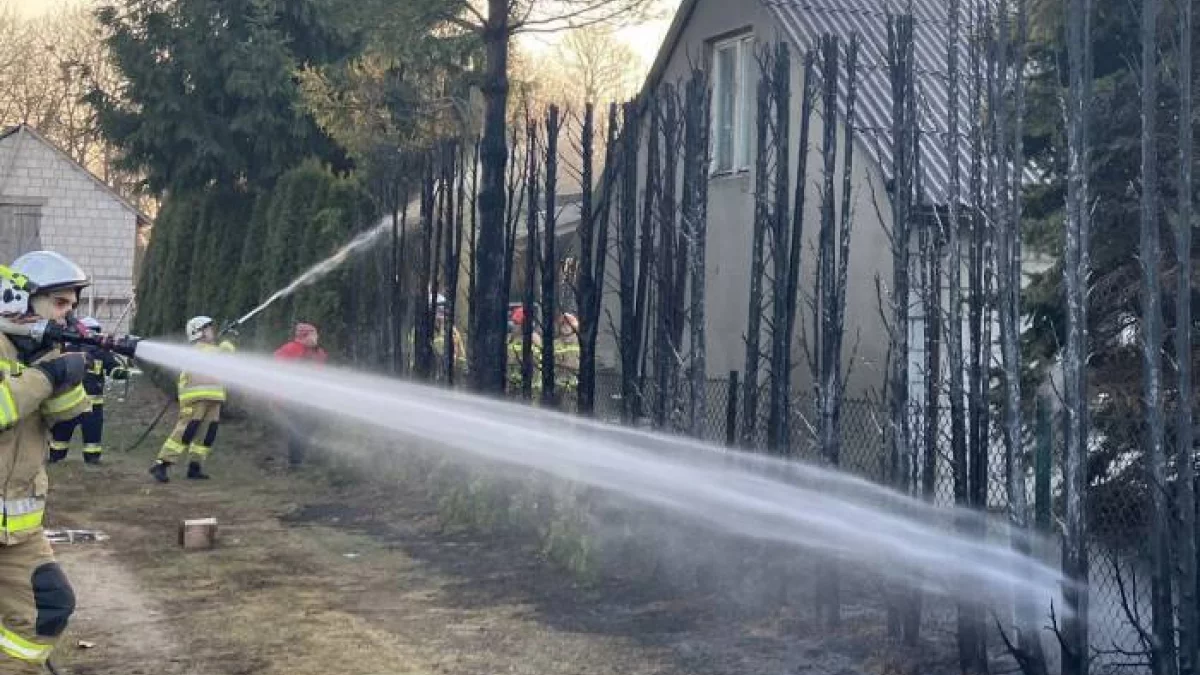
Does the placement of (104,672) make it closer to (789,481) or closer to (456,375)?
(789,481)

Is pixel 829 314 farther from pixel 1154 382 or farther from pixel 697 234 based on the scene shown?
pixel 1154 382

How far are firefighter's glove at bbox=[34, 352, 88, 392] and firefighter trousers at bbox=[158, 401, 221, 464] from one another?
8.41 metres

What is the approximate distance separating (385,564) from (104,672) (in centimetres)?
314

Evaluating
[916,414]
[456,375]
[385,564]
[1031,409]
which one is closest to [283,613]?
[385,564]

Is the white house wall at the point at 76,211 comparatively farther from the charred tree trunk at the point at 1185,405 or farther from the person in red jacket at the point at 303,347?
the charred tree trunk at the point at 1185,405

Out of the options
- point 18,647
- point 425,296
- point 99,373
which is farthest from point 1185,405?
point 99,373

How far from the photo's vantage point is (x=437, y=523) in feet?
37.7

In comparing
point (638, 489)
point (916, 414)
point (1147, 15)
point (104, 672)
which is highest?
point (1147, 15)

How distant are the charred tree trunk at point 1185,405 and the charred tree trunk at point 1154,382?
76mm

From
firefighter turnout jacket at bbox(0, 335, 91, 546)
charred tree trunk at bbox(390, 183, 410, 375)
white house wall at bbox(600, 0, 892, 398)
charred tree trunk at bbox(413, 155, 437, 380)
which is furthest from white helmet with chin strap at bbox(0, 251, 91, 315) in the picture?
charred tree trunk at bbox(390, 183, 410, 375)

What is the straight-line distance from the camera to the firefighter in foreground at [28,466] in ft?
19.7

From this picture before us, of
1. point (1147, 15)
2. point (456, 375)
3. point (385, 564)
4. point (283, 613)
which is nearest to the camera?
point (1147, 15)

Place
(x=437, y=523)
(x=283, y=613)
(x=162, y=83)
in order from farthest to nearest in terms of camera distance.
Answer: (x=162, y=83), (x=437, y=523), (x=283, y=613)

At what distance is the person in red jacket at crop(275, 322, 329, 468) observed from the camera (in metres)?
14.8
